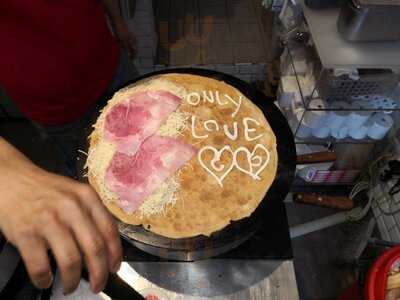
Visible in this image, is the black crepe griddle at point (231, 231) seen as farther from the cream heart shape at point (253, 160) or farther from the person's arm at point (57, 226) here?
the person's arm at point (57, 226)

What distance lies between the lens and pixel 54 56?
1666 mm

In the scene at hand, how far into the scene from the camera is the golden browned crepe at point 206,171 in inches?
50.2

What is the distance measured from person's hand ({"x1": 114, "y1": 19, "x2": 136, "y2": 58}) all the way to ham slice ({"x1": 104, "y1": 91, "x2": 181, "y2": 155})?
89 cm

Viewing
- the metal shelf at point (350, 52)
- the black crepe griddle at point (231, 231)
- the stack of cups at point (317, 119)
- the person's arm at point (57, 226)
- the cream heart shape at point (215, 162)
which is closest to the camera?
the person's arm at point (57, 226)

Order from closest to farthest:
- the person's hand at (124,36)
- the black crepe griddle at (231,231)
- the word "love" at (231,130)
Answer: the black crepe griddle at (231,231)
the word "love" at (231,130)
the person's hand at (124,36)

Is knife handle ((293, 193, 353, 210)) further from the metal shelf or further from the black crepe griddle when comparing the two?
the metal shelf

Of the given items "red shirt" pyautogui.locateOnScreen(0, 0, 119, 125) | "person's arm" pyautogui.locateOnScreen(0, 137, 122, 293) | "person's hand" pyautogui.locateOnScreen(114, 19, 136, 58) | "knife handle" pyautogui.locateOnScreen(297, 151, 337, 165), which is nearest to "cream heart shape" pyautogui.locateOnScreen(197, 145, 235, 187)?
"knife handle" pyautogui.locateOnScreen(297, 151, 337, 165)

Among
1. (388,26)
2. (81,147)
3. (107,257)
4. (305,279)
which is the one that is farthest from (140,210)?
(305,279)

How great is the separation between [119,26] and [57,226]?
191 cm

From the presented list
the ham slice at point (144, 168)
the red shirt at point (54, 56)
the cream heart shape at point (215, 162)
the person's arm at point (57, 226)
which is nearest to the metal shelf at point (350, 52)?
the cream heart shape at point (215, 162)

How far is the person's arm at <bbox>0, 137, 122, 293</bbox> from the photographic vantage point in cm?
63

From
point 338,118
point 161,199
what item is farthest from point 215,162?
point 338,118

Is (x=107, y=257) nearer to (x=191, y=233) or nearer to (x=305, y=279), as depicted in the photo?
(x=191, y=233)

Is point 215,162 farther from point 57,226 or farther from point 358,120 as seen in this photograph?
point 358,120
